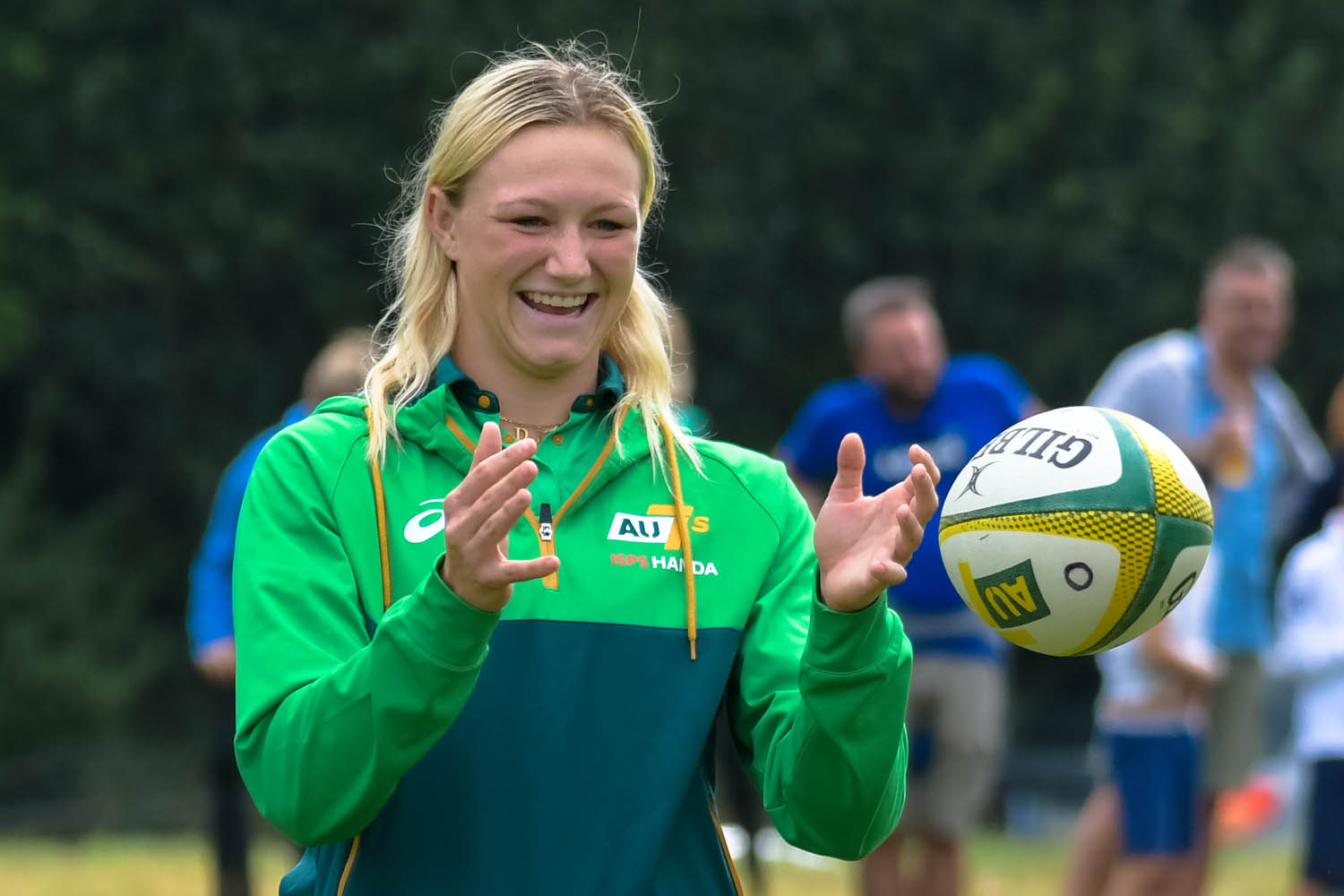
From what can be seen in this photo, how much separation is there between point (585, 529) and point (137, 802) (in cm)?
1564

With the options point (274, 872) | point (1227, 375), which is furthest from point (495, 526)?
point (274, 872)

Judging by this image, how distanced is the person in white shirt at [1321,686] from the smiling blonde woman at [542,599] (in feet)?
13.3

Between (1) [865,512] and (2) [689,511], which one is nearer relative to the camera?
(1) [865,512]

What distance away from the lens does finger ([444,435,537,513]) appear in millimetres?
2549

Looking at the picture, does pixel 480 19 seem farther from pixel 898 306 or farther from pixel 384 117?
pixel 898 306

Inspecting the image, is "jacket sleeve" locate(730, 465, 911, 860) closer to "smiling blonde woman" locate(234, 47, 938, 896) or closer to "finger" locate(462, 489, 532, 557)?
"smiling blonde woman" locate(234, 47, 938, 896)

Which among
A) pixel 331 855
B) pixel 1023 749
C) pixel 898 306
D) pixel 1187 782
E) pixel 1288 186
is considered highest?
pixel 1288 186

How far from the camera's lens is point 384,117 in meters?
19.6

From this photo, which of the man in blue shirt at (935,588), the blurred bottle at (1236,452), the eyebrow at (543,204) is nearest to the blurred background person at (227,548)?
the man in blue shirt at (935,588)

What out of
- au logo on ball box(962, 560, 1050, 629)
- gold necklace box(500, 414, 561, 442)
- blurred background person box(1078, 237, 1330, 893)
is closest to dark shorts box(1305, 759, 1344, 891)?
blurred background person box(1078, 237, 1330, 893)

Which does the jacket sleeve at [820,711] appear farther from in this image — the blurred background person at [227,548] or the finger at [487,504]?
the blurred background person at [227,548]

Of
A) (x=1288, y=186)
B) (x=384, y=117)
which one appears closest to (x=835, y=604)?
(x=384, y=117)

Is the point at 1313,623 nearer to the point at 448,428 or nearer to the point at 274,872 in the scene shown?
the point at 448,428

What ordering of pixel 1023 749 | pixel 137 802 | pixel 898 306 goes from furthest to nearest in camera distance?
pixel 1023 749 → pixel 137 802 → pixel 898 306
